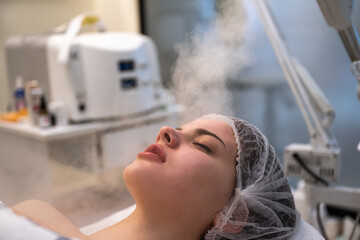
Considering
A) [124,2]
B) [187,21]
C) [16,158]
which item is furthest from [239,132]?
[124,2]

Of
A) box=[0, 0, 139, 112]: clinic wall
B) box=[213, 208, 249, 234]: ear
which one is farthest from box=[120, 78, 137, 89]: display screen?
box=[213, 208, 249, 234]: ear

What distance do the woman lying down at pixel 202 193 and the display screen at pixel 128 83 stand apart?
53.4 inches

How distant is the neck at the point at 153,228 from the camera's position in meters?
0.86

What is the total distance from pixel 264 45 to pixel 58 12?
186 cm

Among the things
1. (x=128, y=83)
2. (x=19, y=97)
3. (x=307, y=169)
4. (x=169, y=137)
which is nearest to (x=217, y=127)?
(x=169, y=137)

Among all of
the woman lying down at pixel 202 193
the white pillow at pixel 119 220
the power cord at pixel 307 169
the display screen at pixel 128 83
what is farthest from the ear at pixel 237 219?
the display screen at pixel 128 83

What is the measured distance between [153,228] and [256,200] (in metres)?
0.26

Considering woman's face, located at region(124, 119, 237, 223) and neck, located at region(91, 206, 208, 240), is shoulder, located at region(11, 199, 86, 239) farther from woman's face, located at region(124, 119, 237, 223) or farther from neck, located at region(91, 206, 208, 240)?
woman's face, located at region(124, 119, 237, 223)

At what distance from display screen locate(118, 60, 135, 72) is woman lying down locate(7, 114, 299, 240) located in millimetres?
1369

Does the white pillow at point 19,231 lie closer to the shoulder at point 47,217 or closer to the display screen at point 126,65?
the shoulder at point 47,217

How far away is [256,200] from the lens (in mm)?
866

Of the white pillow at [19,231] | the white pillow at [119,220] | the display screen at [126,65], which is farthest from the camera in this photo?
the display screen at [126,65]

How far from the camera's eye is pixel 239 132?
3.07 feet

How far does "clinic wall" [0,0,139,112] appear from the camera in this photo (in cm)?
298
